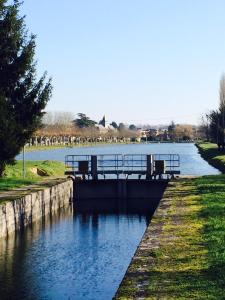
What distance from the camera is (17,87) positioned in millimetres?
30344

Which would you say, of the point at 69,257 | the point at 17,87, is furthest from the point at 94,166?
the point at 69,257

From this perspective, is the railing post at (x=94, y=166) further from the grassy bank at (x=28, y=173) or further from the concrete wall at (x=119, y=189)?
the grassy bank at (x=28, y=173)

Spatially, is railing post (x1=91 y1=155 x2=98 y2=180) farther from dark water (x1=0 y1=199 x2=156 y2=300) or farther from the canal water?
dark water (x1=0 y1=199 x2=156 y2=300)

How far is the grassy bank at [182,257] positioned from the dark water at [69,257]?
180cm

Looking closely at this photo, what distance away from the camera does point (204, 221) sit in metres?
17.6

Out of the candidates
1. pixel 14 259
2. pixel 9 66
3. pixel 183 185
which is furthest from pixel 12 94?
pixel 14 259

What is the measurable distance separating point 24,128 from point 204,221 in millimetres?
14722

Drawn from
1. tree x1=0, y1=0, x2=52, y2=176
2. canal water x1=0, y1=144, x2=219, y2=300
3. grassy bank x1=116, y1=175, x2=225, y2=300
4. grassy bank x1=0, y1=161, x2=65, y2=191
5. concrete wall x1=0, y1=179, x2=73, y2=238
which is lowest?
canal water x1=0, y1=144, x2=219, y2=300

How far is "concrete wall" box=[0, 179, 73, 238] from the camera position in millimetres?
23234

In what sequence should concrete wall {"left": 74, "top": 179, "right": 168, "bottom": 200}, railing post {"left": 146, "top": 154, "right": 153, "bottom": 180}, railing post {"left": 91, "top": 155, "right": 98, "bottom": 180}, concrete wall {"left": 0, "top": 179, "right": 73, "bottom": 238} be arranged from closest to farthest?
concrete wall {"left": 0, "top": 179, "right": 73, "bottom": 238}
concrete wall {"left": 74, "top": 179, "right": 168, "bottom": 200}
railing post {"left": 146, "top": 154, "right": 153, "bottom": 180}
railing post {"left": 91, "top": 155, "right": 98, "bottom": 180}

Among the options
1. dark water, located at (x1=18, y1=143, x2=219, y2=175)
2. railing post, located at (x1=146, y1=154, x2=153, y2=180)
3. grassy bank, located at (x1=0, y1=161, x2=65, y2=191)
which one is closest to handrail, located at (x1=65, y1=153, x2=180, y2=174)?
railing post, located at (x1=146, y1=154, x2=153, y2=180)

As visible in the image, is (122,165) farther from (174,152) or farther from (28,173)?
(174,152)

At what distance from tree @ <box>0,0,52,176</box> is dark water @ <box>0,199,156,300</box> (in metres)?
4.48

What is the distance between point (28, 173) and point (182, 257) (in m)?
29.5
